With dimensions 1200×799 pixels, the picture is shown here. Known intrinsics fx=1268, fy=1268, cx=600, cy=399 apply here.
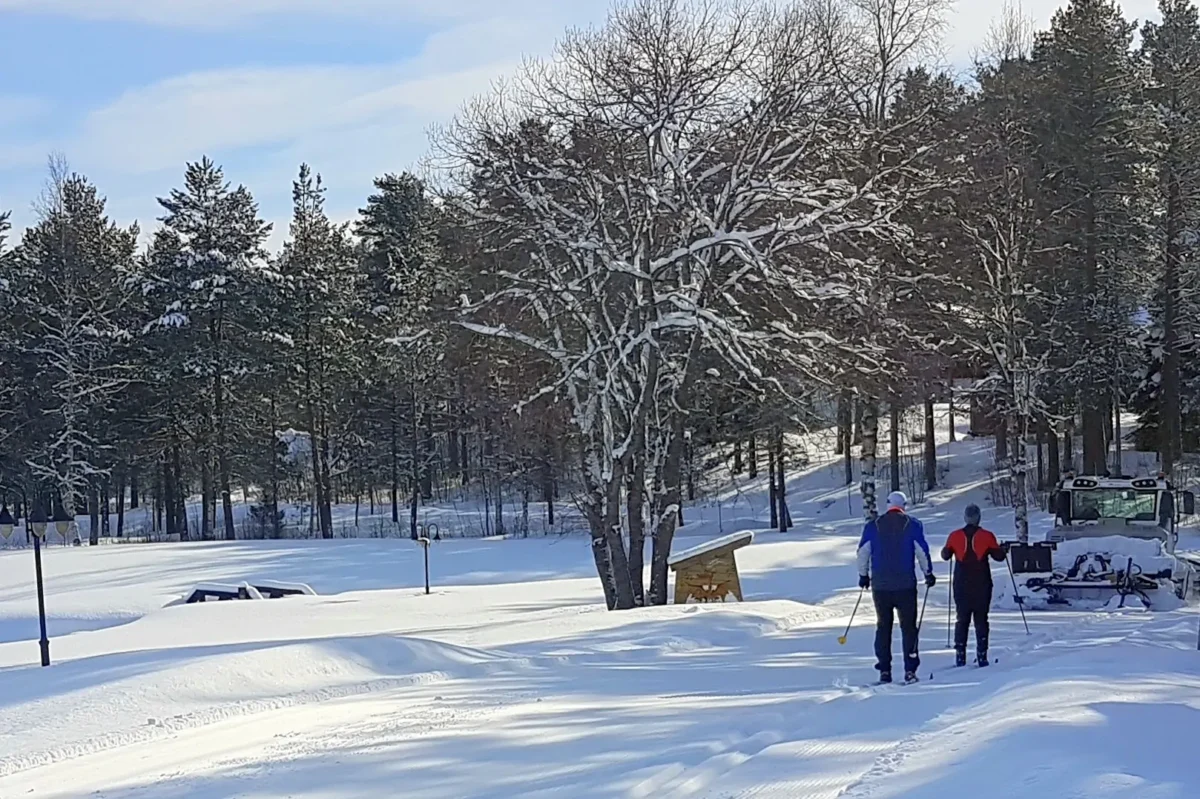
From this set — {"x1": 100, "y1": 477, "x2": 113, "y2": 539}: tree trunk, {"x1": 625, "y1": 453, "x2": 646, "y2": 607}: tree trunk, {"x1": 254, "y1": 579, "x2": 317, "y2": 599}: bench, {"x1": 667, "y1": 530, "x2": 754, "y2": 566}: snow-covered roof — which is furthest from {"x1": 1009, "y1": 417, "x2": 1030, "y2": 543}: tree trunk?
{"x1": 100, "y1": 477, "x2": 113, "y2": 539}: tree trunk

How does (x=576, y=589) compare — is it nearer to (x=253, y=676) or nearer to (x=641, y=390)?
(x=641, y=390)

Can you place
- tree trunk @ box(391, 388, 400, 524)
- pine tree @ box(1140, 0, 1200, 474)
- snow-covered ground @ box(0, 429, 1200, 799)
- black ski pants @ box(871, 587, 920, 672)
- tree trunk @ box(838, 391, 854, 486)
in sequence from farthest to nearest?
tree trunk @ box(391, 388, 400, 524) → tree trunk @ box(838, 391, 854, 486) → pine tree @ box(1140, 0, 1200, 474) → black ski pants @ box(871, 587, 920, 672) → snow-covered ground @ box(0, 429, 1200, 799)

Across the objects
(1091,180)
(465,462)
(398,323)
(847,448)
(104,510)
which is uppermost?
(1091,180)

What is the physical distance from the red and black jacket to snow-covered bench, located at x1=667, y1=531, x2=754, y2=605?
30.5ft

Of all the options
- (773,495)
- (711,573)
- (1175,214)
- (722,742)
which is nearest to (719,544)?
(711,573)

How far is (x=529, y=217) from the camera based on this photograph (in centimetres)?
2222

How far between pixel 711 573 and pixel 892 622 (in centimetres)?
1081

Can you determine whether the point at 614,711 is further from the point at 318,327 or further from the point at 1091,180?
Answer: the point at 318,327

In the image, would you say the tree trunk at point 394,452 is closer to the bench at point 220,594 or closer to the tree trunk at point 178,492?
the tree trunk at point 178,492

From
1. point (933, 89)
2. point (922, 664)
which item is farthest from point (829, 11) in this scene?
point (922, 664)

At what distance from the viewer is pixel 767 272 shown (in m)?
20.9

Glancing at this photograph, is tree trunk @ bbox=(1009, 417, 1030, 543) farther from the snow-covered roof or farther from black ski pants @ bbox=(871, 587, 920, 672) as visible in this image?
black ski pants @ bbox=(871, 587, 920, 672)

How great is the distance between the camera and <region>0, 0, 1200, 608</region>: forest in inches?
861

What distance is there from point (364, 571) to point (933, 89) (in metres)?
21.4
